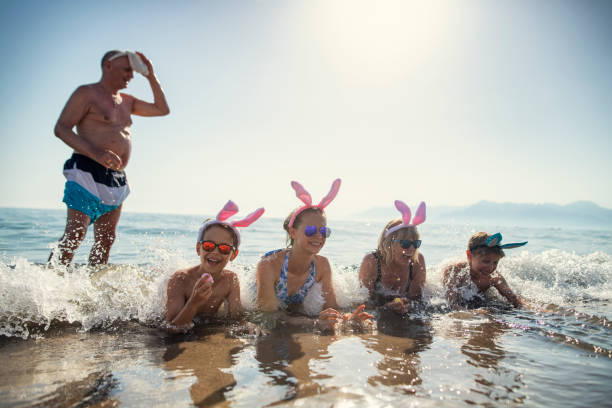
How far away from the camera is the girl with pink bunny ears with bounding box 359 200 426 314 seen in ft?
17.0

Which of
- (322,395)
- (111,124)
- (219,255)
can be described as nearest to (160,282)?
(219,255)

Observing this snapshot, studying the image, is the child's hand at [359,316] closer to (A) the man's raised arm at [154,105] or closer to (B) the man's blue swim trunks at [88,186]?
(B) the man's blue swim trunks at [88,186]

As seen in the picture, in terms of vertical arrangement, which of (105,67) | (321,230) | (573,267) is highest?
(105,67)

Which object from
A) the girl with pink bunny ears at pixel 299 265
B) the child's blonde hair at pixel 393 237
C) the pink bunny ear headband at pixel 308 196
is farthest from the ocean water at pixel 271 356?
the pink bunny ear headband at pixel 308 196

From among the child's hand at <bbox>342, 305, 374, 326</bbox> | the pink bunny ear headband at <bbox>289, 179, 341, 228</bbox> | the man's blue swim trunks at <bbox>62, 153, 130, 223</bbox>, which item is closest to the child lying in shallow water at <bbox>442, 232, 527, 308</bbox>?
the child's hand at <bbox>342, 305, 374, 326</bbox>

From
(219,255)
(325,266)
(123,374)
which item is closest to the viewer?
(123,374)

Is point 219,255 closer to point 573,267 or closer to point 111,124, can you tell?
point 111,124

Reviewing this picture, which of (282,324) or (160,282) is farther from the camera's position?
(160,282)

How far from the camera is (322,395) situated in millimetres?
2084

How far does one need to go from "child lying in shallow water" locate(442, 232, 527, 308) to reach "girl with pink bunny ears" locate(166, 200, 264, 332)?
3.18 metres

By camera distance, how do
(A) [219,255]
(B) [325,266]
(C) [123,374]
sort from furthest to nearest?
(B) [325,266] < (A) [219,255] < (C) [123,374]

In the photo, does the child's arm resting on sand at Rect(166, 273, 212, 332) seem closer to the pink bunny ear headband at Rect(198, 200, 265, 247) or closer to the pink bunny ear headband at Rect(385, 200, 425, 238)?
the pink bunny ear headband at Rect(198, 200, 265, 247)

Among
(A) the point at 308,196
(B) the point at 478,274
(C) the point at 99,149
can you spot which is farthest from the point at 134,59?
(B) the point at 478,274

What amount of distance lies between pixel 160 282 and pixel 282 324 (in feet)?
5.71
